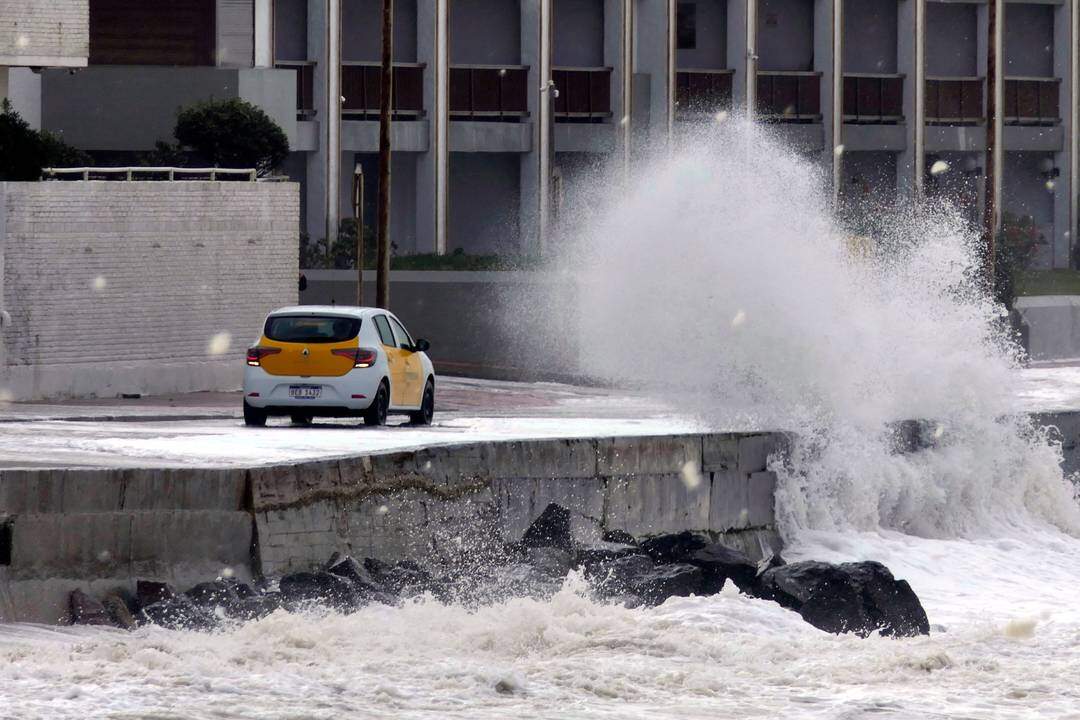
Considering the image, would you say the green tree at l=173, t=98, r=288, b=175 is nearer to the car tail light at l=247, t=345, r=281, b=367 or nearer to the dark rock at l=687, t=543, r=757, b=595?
the car tail light at l=247, t=345, r=281, b=367

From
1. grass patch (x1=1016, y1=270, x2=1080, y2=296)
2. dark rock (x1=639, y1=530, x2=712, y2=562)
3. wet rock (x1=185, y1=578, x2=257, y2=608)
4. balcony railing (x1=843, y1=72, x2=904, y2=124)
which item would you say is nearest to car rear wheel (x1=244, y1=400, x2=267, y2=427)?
dark rock (x1=639, y1=530, x2=712, y2=562)

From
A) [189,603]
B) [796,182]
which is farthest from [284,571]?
[796,182]

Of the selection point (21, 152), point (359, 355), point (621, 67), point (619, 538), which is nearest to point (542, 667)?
point (619, 538)

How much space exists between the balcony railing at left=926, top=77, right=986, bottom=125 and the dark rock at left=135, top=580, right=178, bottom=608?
43.0m

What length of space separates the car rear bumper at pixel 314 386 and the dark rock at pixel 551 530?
179 inches

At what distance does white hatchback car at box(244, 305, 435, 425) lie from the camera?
23.4 metres

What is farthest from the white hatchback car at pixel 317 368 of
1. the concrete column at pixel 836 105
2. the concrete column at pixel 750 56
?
the concrete column at pixel 836 105

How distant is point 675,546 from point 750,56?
35.1 meters

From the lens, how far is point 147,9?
142 feet

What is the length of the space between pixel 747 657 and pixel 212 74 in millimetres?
28242

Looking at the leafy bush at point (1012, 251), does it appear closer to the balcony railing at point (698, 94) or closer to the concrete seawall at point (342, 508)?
the balcony railing at point (698, 94)

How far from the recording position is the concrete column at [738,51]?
174 ft

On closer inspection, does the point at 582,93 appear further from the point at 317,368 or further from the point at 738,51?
the point at 317,368

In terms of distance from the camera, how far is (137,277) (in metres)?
29.2
